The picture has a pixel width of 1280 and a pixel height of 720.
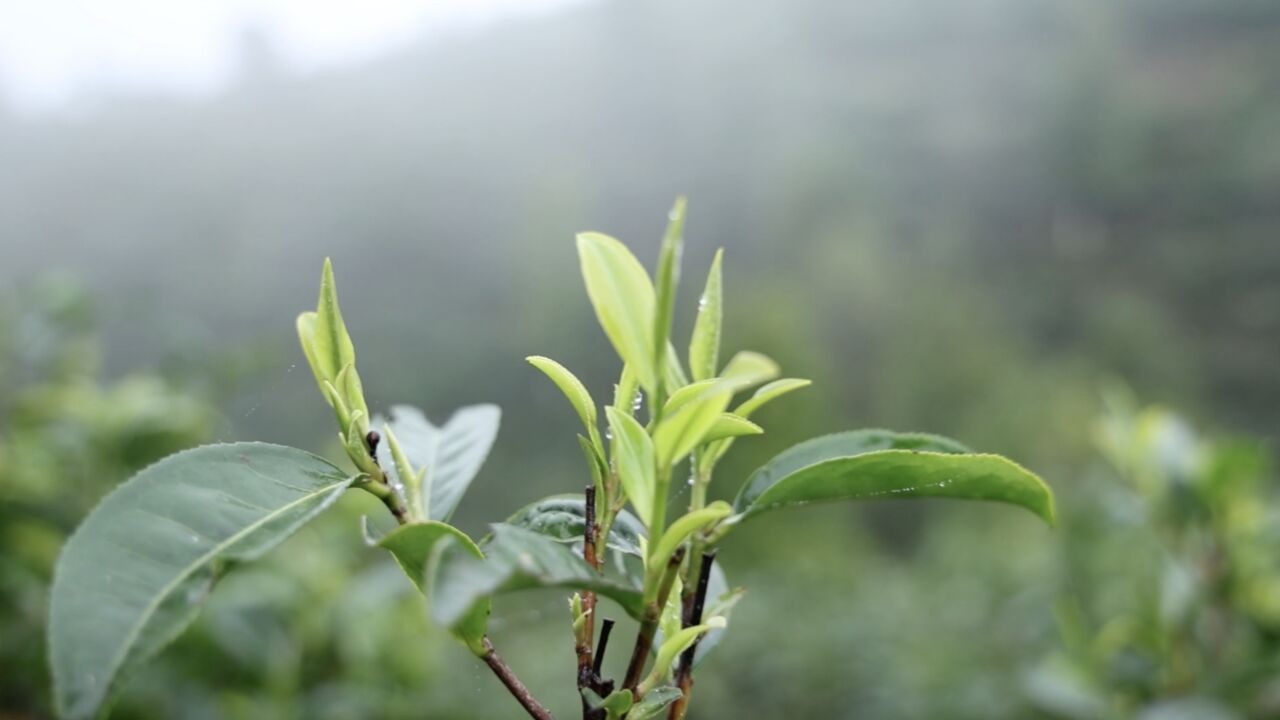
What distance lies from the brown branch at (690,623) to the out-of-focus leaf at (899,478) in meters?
0.03

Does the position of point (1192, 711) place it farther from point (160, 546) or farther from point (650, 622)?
point (160, 546)

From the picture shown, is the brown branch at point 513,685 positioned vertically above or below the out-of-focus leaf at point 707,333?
below

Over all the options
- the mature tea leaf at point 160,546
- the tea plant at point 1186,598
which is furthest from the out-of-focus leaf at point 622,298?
the tea plant at point 1186,598

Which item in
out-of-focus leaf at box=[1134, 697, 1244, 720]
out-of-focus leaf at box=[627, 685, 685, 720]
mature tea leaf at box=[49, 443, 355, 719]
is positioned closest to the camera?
mature tea leaf at box=[49, 443, 355, 719]

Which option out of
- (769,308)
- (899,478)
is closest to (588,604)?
(899,478)

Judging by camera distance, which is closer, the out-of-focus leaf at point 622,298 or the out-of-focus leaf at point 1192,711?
the out-of-focus leaf at point 622,298

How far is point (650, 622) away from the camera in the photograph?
0.32 m

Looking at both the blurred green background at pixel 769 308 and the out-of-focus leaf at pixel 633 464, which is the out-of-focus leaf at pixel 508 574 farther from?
the blurred green background at pixel 769 308

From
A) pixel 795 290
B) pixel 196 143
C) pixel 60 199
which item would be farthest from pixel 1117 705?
pixel 196 143

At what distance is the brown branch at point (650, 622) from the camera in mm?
318

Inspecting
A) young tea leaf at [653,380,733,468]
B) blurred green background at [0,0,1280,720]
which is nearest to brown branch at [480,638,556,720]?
young tea leaf at [653,380,733,468]

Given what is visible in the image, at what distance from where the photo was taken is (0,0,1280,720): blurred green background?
49.7 inches

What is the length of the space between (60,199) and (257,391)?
1581 cm

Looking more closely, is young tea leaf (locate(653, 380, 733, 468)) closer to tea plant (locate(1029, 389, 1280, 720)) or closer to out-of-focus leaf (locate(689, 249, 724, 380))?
out-of-focus leaf (locate(689, 249, 724, 380))
